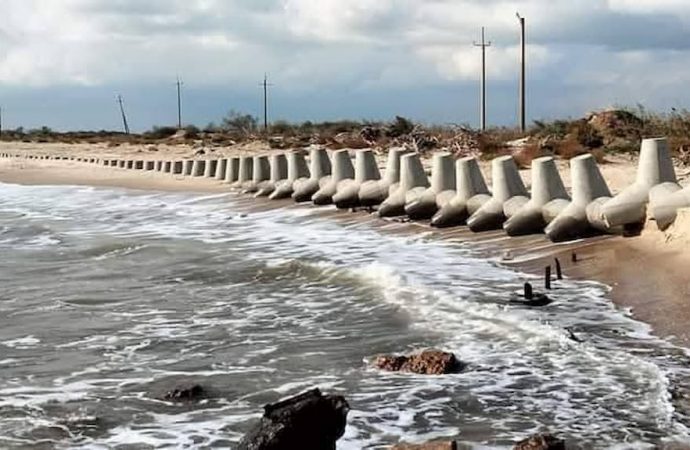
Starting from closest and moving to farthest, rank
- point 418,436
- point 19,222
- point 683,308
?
1. point 418,436
2. point 683,308
3. point 19,222

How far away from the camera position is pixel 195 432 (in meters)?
5.18

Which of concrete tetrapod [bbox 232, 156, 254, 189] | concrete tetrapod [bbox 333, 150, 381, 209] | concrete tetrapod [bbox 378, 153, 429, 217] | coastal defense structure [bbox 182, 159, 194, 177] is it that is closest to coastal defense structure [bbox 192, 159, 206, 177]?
coastal defense structure [bbox 182, 159, 194, 177]

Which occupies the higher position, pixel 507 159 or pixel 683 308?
pixel 507 159

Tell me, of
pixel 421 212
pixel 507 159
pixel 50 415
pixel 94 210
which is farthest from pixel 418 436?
pixel 94 210

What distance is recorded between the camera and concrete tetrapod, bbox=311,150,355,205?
1769cm

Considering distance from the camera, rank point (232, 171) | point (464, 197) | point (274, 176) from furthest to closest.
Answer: point (232, 171)
point (274, 176)
point (464, 197)

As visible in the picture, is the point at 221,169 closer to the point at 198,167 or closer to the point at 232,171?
the point at 232,171

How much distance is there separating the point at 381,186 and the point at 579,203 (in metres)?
5.30

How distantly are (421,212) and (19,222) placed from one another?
763cm

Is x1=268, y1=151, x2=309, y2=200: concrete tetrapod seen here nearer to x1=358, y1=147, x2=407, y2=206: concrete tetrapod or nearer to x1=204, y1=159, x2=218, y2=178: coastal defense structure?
x1=358, y1=147, x2=407, y2=206: concrete tetrapod

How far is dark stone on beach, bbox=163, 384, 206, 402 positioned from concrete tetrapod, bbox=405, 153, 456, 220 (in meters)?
8.50

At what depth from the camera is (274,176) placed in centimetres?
2155

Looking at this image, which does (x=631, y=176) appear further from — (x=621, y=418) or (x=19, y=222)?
(x=621, y=418)

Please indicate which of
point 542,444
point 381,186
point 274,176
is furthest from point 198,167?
point 542,444
